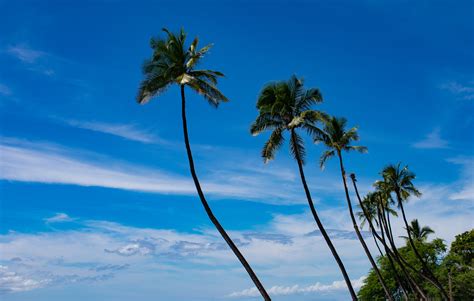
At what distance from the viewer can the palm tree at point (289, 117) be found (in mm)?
27922

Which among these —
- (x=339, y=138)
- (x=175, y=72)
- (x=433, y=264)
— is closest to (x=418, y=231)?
(x=433, y=264)

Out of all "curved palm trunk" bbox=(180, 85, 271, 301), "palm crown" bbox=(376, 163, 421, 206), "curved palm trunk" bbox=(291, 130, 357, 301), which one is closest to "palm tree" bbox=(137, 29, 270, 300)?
"curved palm trunk" bbox=(180, 85, 271, 301)

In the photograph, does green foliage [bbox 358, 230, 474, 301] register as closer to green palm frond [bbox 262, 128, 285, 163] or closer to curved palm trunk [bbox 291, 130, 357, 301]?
curved palm trunk [bbox 291, 130, 357, 301]

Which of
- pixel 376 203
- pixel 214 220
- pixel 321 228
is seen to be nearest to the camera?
pixel 214 220

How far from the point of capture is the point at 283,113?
2839cm

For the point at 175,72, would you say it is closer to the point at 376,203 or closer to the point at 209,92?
the point at 209,92

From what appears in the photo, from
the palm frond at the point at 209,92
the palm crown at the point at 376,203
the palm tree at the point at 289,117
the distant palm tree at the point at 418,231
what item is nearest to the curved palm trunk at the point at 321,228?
the palm tree at the point at 289,117

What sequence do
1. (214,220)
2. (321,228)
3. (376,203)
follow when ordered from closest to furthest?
(214,220) < (321,228) < (376,203)

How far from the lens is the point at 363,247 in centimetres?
3672

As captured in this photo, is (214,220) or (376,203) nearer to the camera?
(214,220)

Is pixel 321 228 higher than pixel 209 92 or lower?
lower

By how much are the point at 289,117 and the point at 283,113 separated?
527mm

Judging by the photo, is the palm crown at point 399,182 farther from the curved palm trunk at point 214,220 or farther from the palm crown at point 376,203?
the curved palm trunk at point 214,220

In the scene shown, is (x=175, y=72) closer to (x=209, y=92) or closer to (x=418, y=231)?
(x=209, y=92)
